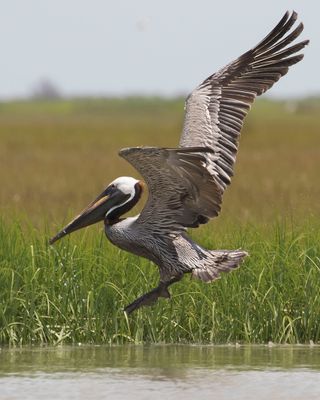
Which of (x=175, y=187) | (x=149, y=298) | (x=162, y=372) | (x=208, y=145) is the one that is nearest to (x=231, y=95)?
(x=208, y=145)

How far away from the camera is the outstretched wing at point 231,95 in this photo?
9.93 m

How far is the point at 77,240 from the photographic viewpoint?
35.4ft

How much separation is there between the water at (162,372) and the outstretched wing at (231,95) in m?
1.31

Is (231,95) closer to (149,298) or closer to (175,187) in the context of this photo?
(175,187)

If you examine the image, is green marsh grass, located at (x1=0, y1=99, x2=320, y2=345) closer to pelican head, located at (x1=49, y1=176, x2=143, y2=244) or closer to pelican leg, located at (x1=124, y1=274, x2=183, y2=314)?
pelican leg, located at (x1=124, y1=274, x2=183, y2=314)

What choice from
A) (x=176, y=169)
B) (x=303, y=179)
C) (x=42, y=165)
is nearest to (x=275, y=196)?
(x=303, y=179)

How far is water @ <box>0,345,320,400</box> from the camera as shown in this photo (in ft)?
25.7

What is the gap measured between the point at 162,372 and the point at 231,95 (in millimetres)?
2697

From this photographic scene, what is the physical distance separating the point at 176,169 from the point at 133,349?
139cm

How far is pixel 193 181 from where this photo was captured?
9.23 meters

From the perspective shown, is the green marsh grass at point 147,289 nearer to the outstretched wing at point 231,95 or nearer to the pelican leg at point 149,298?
the pelican leg at point 149,298

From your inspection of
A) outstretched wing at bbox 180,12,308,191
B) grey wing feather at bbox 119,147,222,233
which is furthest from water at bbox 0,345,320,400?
outstretched wing at bbox 180,12,308,191

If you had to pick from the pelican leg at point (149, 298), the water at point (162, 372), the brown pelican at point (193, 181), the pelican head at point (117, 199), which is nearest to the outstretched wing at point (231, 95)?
the brown pelican at point (193, 181)

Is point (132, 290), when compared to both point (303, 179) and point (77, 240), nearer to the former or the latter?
point (77, 240)
